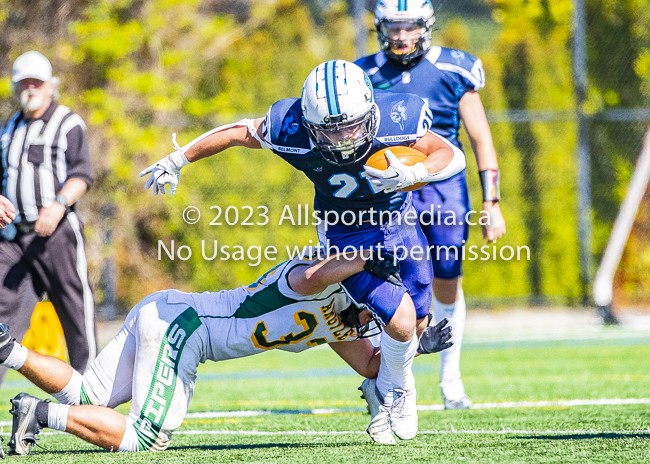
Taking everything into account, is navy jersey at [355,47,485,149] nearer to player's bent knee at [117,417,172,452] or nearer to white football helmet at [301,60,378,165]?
white football helmet at [301,60,378,165]

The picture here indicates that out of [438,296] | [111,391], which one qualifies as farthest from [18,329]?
[438,296]

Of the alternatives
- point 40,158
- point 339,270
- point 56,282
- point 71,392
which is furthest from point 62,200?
point 339,270

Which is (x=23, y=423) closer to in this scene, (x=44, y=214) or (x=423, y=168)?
(x=44, y=214)

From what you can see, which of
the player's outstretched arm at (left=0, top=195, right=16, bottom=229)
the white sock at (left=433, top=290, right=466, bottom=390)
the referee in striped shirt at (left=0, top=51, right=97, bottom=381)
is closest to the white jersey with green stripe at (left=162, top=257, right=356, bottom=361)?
the player's outstretched arm at (left=0, top=195, right=16, bottom=229)

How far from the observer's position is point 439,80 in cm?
442

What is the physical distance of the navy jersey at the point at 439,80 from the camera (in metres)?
4.40

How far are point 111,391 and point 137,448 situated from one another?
365 mm

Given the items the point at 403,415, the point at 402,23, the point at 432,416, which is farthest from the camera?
the point at 402,23

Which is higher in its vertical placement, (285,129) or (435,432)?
(285,129)

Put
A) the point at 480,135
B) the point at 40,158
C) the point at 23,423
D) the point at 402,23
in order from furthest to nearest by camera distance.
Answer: the point at 40,158 < the point at 480,135 < the point at 402,23 < the point at 23,423

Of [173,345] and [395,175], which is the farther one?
[173,345]

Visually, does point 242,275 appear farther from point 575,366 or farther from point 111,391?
point 111,391

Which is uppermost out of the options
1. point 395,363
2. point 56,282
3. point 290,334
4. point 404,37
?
point 404,37

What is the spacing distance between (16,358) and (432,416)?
6.78 feet
